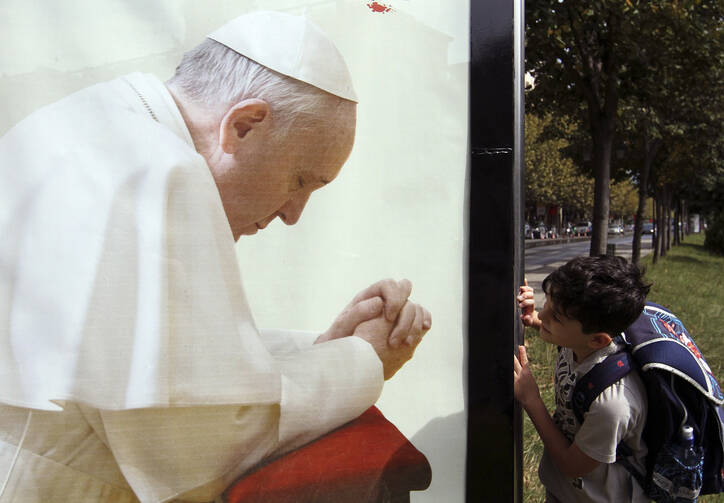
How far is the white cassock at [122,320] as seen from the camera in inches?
49.4

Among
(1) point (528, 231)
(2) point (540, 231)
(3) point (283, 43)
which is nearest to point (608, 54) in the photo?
(3) point (283, 43)

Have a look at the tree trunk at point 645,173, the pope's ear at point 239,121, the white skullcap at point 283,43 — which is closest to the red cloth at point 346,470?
the pope's ear at point 239,121

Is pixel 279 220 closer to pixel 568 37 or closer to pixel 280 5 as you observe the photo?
pixel 280 5

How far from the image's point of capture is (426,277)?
5.03 ft

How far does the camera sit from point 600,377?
61.1 inches

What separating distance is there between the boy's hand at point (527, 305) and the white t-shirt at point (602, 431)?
0.46 feet

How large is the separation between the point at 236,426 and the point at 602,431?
0.96 metres

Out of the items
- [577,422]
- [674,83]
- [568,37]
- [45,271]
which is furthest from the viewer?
[674,83]

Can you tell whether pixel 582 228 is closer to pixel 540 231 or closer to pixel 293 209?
pixel 540 231

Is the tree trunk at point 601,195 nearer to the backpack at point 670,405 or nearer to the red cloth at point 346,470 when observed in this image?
the backpack at point 670,405

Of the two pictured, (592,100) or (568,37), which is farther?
(592,100)

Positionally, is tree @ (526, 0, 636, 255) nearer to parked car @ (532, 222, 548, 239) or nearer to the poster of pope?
the poster of pope

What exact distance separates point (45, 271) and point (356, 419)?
32.5 inches

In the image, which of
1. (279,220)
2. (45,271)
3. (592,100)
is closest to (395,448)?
(279,220)
